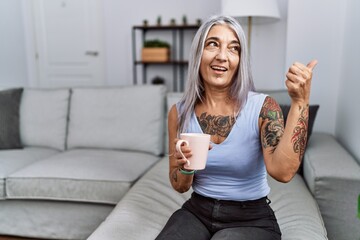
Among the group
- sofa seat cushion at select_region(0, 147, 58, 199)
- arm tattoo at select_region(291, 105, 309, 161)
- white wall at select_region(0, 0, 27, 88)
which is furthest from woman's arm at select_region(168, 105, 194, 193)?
white wall at select_region(0, 0, 27, 88)

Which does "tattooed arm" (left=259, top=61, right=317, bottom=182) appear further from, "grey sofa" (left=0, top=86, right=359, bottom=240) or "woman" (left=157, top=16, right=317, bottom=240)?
"grey sofa" (left=0, top=86, right=359, bottom=240)

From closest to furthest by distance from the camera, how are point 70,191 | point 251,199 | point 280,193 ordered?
point 251,199, point 280,193, point 70,191

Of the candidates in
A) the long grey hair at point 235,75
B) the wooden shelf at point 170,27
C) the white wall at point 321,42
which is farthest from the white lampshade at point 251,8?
the wooden shelf at point 170,27

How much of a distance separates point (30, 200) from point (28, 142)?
670mm

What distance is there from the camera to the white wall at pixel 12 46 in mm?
4055

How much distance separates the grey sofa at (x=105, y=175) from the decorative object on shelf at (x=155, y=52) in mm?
1319

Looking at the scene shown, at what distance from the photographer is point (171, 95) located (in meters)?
2.41

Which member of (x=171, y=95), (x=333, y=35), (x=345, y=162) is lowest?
(x=345, y=162)

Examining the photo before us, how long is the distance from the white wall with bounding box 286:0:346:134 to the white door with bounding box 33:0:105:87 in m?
2.47

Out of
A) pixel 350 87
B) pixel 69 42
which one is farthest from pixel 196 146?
pixel 69 42

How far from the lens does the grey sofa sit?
4.63ft

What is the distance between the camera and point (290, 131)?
3.02 ft

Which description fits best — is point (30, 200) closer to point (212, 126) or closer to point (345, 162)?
point (212, 126)

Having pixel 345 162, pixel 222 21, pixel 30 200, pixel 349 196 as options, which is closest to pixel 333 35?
pixel 345 162
